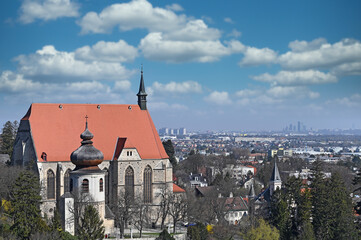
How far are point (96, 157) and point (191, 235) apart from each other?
1217 centimetres

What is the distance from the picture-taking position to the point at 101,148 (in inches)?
2452

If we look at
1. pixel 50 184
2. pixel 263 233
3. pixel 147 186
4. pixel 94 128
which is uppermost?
pixel 94 128

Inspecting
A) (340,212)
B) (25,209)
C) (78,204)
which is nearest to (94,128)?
(78,204)

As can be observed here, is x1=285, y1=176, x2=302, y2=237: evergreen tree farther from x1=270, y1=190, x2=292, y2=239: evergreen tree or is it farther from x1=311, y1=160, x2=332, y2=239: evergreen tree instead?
x1=311, y1=160, x2=332, y2=239: evergreen tree

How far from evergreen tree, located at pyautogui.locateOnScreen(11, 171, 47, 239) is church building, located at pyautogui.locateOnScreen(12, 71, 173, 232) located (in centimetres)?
1067

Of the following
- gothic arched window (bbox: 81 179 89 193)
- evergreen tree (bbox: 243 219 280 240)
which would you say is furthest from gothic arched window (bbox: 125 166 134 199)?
evergreen tree (bbox: 243 219 280 240)

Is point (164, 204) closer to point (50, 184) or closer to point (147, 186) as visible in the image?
point (147, 186)

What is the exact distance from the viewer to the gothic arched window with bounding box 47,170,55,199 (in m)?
59.4

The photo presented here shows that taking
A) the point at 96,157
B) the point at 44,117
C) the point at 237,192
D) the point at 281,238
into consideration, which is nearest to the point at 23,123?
the point at 44,117

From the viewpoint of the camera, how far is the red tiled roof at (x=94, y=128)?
199 ft

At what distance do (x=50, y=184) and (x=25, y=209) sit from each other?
13304 millimetres

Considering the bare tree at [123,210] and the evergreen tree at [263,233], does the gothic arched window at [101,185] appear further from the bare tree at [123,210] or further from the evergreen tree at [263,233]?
the evergreen tree at [263,233]

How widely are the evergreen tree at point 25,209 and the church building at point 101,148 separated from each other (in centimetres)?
1067

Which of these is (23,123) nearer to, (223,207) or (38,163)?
(38,163)
